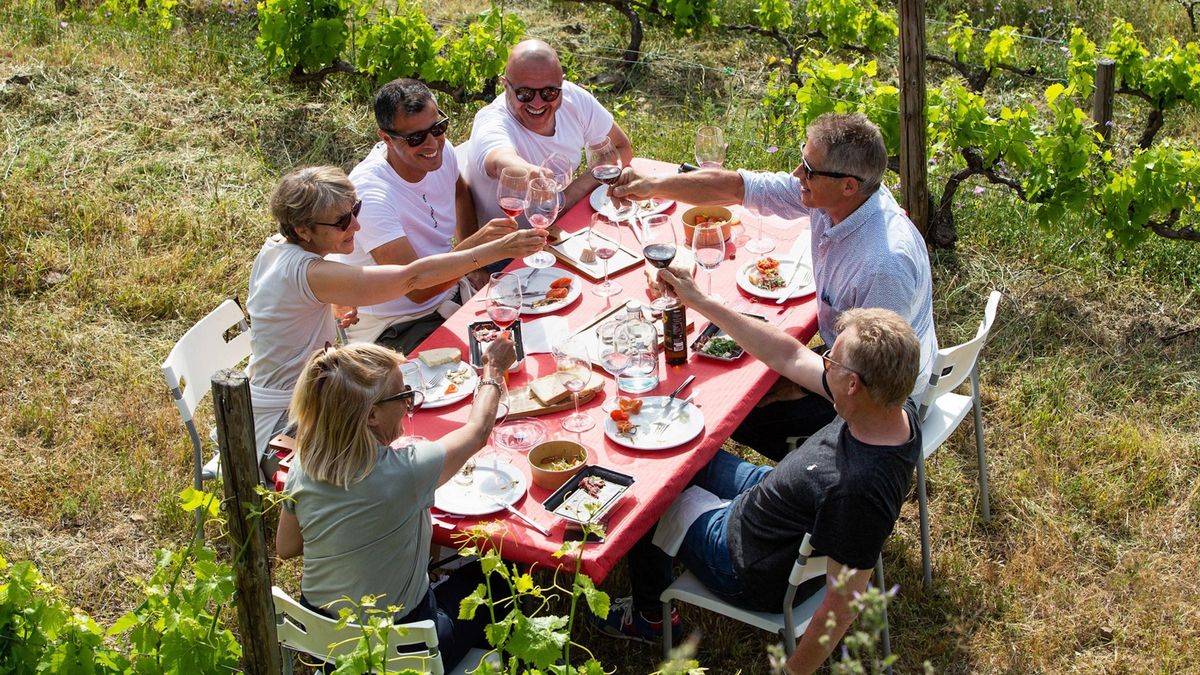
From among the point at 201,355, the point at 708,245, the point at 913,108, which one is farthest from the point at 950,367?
the point at 201,355

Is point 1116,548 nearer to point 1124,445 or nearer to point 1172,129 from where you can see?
point 1124,445

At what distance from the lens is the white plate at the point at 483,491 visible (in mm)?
3178

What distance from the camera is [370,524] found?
2945mm

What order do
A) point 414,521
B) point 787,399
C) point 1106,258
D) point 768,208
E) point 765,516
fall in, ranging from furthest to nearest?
1. point 1106,258
2. point 768,208
3. point 787,399
4. point 765,516
5. point 414,521

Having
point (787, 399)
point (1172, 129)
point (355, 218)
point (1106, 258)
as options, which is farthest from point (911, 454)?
point (1172, 129)

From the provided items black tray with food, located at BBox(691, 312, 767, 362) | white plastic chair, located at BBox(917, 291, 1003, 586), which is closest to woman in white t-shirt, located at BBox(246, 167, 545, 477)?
black tray with food, located at BBox(691, 312, 767, 362)

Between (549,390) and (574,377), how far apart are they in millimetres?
90

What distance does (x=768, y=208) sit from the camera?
14.8ft

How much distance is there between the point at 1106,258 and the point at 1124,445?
4.88 ft

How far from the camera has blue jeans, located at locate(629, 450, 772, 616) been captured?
3352 mm

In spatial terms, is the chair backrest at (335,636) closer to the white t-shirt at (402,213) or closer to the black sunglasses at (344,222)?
the black sunglasses at (344,222)

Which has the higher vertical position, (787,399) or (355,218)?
(355,218)

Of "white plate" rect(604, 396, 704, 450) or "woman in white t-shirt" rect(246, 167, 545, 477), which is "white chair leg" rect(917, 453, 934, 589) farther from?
"woman in white t-shirt" rect(246, 167, 545, 477)

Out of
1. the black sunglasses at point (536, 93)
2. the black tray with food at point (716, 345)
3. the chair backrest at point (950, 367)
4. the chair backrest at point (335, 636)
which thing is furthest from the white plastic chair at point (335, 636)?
the black sunglasses at point (536, 93)
